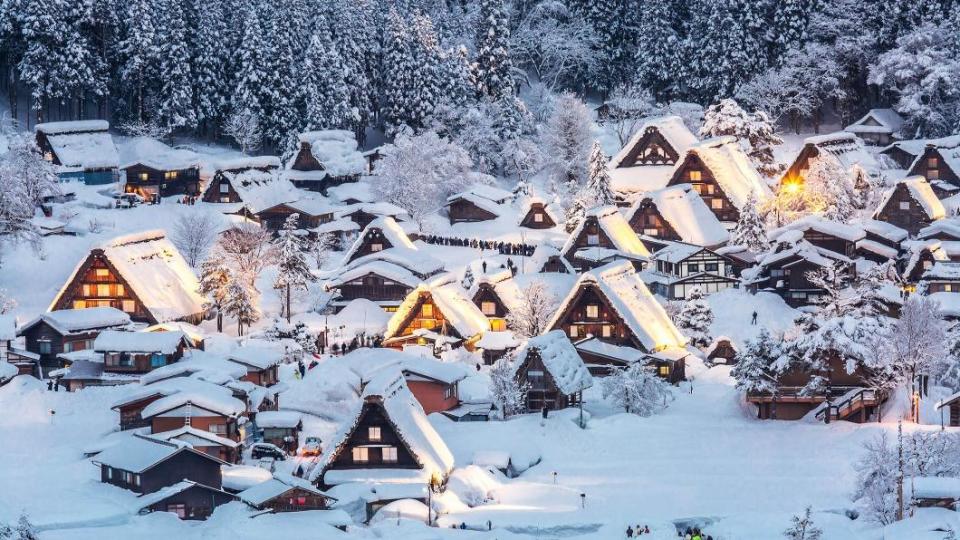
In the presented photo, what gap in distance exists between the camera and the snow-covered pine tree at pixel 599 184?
277ft

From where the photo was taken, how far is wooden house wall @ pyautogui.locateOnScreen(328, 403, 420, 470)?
52812 millimetres

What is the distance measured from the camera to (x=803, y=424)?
58531 mm

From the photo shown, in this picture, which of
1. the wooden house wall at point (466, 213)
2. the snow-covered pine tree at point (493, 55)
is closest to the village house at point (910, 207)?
the wooden house wall at point (466, 213)

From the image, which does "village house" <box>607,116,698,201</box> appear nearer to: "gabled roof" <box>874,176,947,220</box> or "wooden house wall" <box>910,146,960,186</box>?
"wooden house wall" <box>910,146,960,186</box>

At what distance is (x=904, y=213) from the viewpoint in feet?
268

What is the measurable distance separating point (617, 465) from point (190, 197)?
37805mm

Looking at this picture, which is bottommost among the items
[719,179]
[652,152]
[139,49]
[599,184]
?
[599,184]

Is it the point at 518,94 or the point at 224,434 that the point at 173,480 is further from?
the point at 518,94

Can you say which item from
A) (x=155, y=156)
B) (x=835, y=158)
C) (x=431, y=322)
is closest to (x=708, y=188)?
(x=835, y=158)

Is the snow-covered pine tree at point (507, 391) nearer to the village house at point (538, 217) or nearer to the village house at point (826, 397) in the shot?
the village house at point (826, 397)

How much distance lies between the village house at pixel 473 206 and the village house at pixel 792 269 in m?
14.9

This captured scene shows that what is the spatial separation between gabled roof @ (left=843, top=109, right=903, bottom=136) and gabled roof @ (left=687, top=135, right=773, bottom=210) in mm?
9271

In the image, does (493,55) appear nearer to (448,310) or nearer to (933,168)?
(933,168)

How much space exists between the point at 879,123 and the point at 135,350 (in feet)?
154
